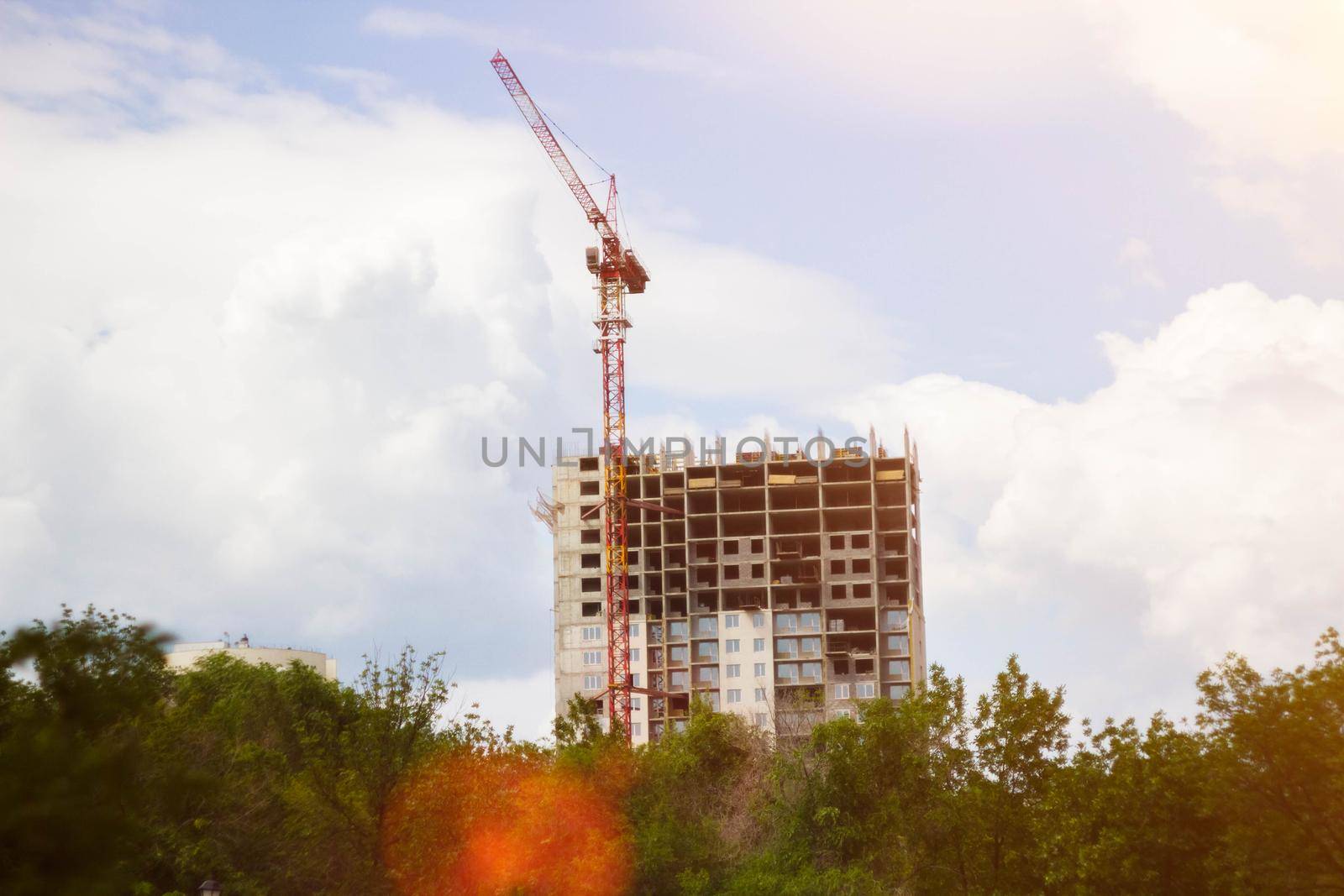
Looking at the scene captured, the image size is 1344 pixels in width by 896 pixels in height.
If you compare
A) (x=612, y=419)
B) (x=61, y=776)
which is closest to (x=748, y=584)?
(x=612, y=419)

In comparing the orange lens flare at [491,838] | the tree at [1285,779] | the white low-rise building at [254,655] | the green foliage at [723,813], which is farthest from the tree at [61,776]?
the white low-rise building at [254,655]

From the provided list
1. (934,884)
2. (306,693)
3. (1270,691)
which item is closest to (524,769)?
(934,884)

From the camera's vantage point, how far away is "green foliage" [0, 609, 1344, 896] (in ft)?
100

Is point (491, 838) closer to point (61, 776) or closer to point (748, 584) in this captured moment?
point (61, 776)

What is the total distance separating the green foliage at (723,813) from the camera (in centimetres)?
3061

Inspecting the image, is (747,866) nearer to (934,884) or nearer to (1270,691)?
(934,884)

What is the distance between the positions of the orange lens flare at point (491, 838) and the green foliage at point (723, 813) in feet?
0.74

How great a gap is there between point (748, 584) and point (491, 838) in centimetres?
9243

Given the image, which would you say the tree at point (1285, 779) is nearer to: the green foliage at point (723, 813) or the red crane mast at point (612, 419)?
the green foliage at point (723, 813)

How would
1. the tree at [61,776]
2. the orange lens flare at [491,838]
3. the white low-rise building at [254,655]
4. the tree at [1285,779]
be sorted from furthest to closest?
1. the white low-rise building at [254,655]
2. the orange lens flare at [491,838]
3. the tree at [1285,779]
4. the tree at [61,776]

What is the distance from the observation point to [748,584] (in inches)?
5856

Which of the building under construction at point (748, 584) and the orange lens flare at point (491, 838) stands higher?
the building under construction at point (748, 584)

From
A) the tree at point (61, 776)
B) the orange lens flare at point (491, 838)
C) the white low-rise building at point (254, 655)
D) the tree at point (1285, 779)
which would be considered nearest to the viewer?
the tree at point (61, 776)

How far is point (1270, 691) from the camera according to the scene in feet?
150
